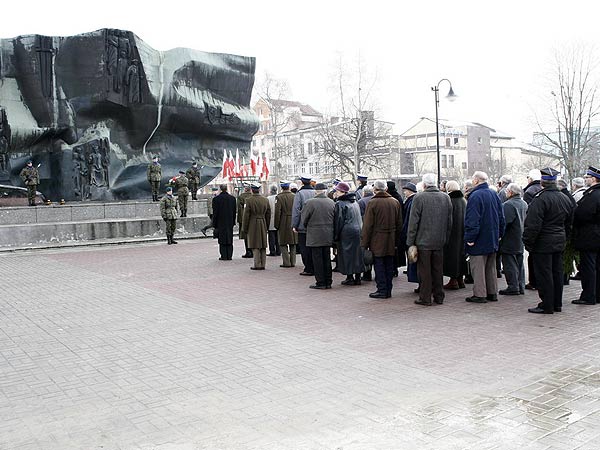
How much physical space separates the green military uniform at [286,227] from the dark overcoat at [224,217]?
2.08 metres

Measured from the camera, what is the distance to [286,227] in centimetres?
1438

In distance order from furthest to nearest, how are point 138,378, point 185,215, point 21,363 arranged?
1. point 185,215
2. point 21,363
3. point 138,378

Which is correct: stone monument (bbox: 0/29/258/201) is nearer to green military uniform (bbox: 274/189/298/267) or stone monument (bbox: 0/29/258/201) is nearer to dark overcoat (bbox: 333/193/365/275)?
green military uniform (bbox: 274/189/298/267)

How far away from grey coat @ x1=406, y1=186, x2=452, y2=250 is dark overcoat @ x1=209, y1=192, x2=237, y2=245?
7.65 meters

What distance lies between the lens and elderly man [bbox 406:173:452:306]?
9297 millimetres

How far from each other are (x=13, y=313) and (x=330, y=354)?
5603 millimetres

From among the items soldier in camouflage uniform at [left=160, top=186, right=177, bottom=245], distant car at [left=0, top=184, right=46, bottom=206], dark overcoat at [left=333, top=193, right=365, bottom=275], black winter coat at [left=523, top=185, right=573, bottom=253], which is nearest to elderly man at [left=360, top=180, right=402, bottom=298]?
dark overcoat at [left=333, top=193, right=365, bottom=275]

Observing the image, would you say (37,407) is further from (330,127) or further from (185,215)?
(330,127)

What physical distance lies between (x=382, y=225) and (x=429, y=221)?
0.92 metres

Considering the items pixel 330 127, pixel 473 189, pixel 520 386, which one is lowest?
pixel 520 386

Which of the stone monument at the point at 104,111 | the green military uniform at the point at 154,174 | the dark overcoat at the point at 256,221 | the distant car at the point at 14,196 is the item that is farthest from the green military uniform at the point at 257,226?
the stone monument at the point at 104,111

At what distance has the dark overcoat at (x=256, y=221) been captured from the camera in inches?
559

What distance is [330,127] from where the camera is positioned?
56.2 m

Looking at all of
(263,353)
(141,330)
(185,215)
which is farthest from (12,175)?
(263,353)
